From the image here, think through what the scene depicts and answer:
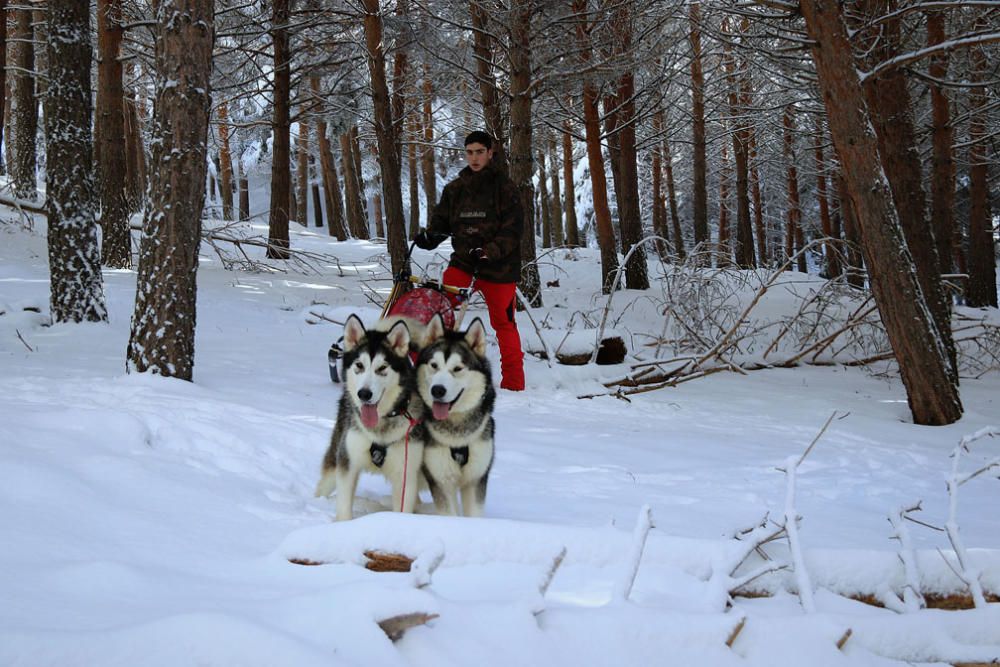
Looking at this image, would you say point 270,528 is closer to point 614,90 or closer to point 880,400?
point 880,400

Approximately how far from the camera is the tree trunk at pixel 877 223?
23.1ft

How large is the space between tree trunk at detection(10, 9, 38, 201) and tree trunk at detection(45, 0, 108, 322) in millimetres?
7700

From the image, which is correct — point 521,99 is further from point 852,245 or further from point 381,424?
point 381,424

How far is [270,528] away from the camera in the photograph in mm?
3420

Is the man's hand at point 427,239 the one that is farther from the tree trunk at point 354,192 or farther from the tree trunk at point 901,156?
the tree trunk at point 354,192

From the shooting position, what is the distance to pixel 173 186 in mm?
5988

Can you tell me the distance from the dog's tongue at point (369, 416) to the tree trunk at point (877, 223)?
5536mm

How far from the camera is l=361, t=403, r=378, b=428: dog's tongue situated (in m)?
3.71

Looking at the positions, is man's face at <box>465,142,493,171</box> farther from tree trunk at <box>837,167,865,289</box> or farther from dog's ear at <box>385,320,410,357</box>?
tree trunk at <box>837,167,865,289</box>

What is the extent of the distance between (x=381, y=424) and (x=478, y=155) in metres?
3.86

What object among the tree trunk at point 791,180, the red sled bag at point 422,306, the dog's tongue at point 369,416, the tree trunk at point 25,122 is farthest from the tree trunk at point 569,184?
the dog's tongue at point 369,416

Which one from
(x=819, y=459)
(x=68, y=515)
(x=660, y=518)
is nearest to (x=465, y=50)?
(x=819, y=459)

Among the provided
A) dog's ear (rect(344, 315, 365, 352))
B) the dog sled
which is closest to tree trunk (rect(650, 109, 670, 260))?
the dog sled

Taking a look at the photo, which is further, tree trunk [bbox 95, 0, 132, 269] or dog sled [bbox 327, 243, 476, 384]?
tree trunk [bbox 95, 0, 132, 269]
